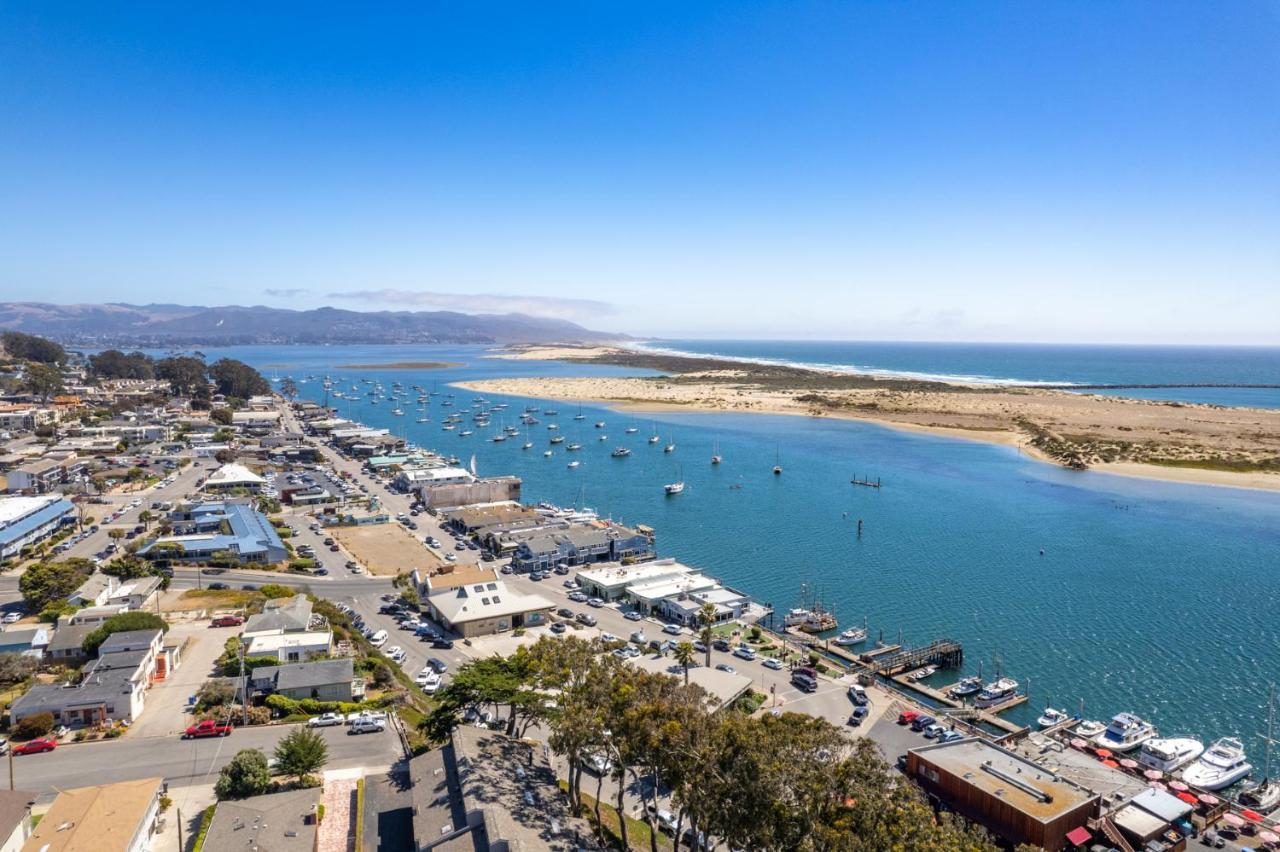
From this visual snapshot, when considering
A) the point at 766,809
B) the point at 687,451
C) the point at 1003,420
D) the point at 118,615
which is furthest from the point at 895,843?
the point at 1003,420

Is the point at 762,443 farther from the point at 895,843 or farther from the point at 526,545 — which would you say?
the point at 895,843

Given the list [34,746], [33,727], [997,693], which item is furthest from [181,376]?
[997,693]

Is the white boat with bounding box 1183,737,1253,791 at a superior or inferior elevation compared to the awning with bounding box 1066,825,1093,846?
inferior

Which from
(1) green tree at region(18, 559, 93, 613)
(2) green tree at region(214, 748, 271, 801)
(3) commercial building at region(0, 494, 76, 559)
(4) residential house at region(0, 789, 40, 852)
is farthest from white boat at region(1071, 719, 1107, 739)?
(3) commercial building at region(0, 494, 76, 559)

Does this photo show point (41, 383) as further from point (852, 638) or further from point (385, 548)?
point (852, 638)

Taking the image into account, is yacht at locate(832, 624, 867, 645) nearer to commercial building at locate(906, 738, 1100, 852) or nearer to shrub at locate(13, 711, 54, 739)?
commercial building at locate(906, 738, 1100, 852)
